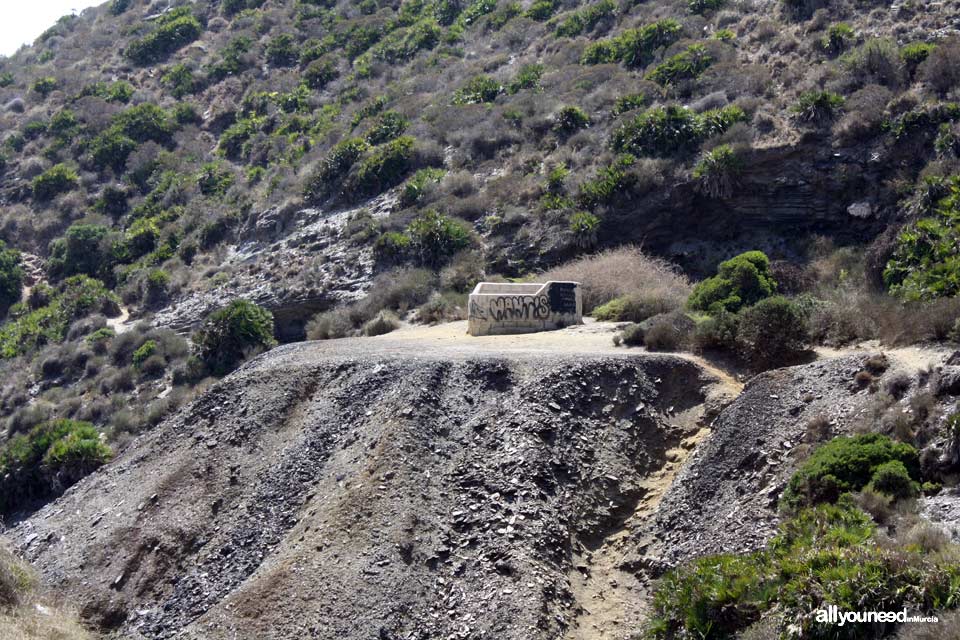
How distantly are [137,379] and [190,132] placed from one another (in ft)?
77.6

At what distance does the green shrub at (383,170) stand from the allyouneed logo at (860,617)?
1169 inches

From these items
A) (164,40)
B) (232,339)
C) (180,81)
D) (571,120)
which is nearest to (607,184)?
(571,120)

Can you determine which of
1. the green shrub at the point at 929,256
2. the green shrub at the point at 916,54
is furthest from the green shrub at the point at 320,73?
the green shrub at the point at 929,256

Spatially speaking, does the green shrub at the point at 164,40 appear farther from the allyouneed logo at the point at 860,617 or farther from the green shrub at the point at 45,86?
the allyouneed logo at the point at 860,617

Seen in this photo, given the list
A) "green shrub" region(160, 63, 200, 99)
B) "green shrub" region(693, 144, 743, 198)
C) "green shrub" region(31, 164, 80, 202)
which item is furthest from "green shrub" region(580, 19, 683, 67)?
"green shrub" region(31, 164, 80, 202)

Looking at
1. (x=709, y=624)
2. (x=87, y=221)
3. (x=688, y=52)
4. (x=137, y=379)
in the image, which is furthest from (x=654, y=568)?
(x=87, y=221)

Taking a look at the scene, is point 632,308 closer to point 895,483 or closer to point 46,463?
point 895,483

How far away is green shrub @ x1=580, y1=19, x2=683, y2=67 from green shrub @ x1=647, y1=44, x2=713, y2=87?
2618mm

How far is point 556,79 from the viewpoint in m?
41.2

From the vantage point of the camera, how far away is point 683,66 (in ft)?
117

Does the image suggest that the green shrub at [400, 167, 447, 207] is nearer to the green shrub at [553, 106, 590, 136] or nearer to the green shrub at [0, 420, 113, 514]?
the green shrub at [553, 106, 590, 136]

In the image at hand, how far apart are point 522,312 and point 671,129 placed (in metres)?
10.4

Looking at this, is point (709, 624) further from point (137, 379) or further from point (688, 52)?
point (688, 52)

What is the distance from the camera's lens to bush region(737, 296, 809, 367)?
59.7ft
